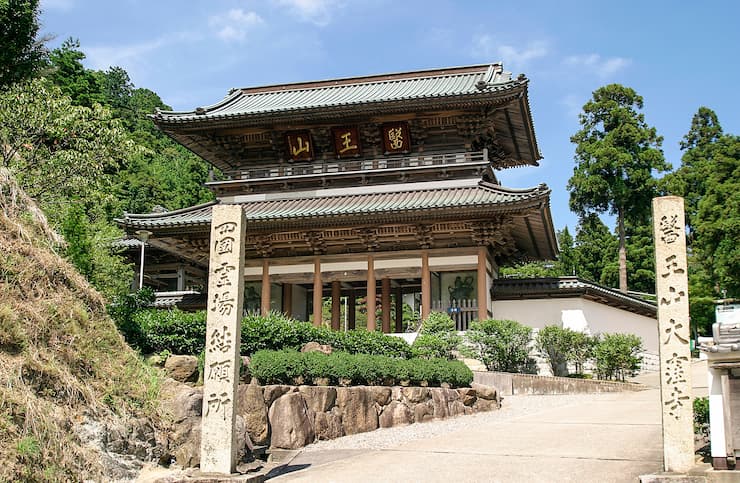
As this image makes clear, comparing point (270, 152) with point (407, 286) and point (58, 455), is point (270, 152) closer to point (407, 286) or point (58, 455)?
point (407, 286)

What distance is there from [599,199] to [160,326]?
34076 mm

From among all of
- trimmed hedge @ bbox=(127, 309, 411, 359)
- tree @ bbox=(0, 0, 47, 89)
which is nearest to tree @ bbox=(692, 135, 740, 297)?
trimmed hedge @ bbox=(127, 309, 411, 359)

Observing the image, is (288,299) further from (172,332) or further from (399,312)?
(172,332)

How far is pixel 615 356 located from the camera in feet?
61.9

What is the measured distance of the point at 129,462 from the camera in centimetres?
815

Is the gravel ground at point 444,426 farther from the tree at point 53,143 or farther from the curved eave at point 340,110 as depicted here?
the curved eave at point 340,110

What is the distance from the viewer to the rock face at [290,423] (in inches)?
404

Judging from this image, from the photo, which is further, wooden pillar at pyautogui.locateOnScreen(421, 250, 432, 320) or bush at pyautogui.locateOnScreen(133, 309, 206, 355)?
wooden pillar at pyautogui.locateOnScreen(421, 250, 432, 320)

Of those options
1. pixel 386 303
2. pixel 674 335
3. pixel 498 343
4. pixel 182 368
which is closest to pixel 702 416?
pixel 674 335

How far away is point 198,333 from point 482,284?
1055cm

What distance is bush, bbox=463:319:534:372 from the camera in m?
18.5

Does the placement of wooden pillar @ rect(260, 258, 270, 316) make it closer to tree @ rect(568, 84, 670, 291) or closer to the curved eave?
the curved eave

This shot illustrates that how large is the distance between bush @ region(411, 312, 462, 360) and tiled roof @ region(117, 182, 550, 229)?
3.15 meters

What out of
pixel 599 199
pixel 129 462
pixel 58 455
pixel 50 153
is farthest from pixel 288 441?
pixel 599 199
